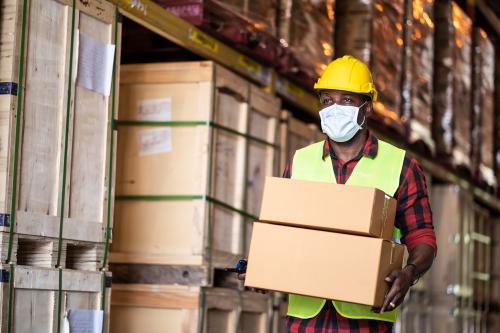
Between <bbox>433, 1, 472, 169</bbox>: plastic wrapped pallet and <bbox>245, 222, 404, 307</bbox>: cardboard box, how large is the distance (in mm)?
7966

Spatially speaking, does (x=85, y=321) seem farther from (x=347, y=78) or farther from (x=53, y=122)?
(x=347, y=78)

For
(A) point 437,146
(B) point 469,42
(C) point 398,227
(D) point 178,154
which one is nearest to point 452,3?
(B) point 469,42

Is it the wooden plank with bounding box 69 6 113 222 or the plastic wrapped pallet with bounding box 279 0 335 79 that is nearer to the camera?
the wooden plank with bounding box 69 6 113 222

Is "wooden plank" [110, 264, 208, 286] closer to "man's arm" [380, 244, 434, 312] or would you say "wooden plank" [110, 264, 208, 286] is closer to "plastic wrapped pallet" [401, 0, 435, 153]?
"man's arm" [380, 244, 434, 312]

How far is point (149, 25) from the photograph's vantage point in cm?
648

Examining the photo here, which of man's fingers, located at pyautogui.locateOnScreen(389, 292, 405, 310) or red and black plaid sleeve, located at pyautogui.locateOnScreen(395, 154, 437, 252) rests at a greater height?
red and black plaid sleeve, located at pyautogui.locateOnScreen(395, 154, 437, 252)

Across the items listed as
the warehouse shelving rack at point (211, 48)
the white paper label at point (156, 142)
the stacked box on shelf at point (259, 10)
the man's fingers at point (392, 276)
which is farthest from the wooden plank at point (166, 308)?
the man's fingers at point (392, 276)

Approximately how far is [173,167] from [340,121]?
2.53 metres

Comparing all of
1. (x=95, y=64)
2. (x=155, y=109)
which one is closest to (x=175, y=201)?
(x=155, y=109)

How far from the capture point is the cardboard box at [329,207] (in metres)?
4.09

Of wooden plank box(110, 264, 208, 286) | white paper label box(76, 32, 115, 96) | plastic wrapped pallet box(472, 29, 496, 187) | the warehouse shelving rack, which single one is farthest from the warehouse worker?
plastic wrapped pallet box(472, 29, 496, 187)

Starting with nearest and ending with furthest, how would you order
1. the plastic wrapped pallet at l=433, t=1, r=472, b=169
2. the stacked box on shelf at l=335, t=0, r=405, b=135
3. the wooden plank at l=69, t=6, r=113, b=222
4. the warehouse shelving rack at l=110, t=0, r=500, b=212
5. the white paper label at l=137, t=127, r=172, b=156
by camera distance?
1. the wooden plank at l=69, t=6, r=113, b=222
2. the warehouse shelving rack at l=110, t=0, r=500, b=212
3. the white paper label at l=137, t=127, r=172, b=156
4. the stacked box on shelf at l=335, t=0, r=405, b=135
5. the plastic wrapped pallet at l=433, t=1, r=472, b=169

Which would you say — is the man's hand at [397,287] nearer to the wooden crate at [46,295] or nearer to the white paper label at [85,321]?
the wooden crate at [46,295]

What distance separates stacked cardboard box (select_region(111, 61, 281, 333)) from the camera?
21.8 feet
